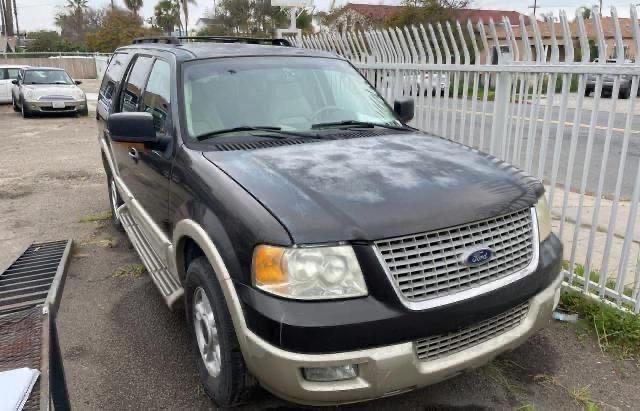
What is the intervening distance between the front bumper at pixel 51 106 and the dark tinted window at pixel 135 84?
1345 centimetres

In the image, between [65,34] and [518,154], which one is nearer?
[518,154]

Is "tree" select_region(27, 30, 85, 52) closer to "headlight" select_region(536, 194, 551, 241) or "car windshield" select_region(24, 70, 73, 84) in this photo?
"car windshield" select_region(24, 70, 73, 84)

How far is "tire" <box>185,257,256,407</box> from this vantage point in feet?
8.14

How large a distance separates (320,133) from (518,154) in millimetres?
2124

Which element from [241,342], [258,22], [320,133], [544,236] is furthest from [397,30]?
[258,22]

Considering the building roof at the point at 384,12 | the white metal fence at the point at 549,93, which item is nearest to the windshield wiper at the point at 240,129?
the white metal fence at the point at 549,93

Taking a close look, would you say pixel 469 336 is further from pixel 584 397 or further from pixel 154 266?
pixel 154 266

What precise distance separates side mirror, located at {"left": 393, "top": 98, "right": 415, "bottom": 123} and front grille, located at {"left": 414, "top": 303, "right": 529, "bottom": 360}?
2030 mm

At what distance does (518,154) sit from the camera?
4.62m

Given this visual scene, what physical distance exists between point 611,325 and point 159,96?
11.5 ft

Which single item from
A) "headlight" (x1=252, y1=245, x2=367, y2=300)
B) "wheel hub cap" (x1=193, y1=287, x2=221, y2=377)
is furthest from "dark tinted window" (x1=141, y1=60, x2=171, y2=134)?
"headlight" (x1=252, y1=245, x2=367, y2=300)

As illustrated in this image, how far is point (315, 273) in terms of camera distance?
7.14ft

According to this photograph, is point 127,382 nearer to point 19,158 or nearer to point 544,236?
point 544,236

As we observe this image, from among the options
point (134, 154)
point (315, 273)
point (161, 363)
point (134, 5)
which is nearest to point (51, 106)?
point (134, 154)
